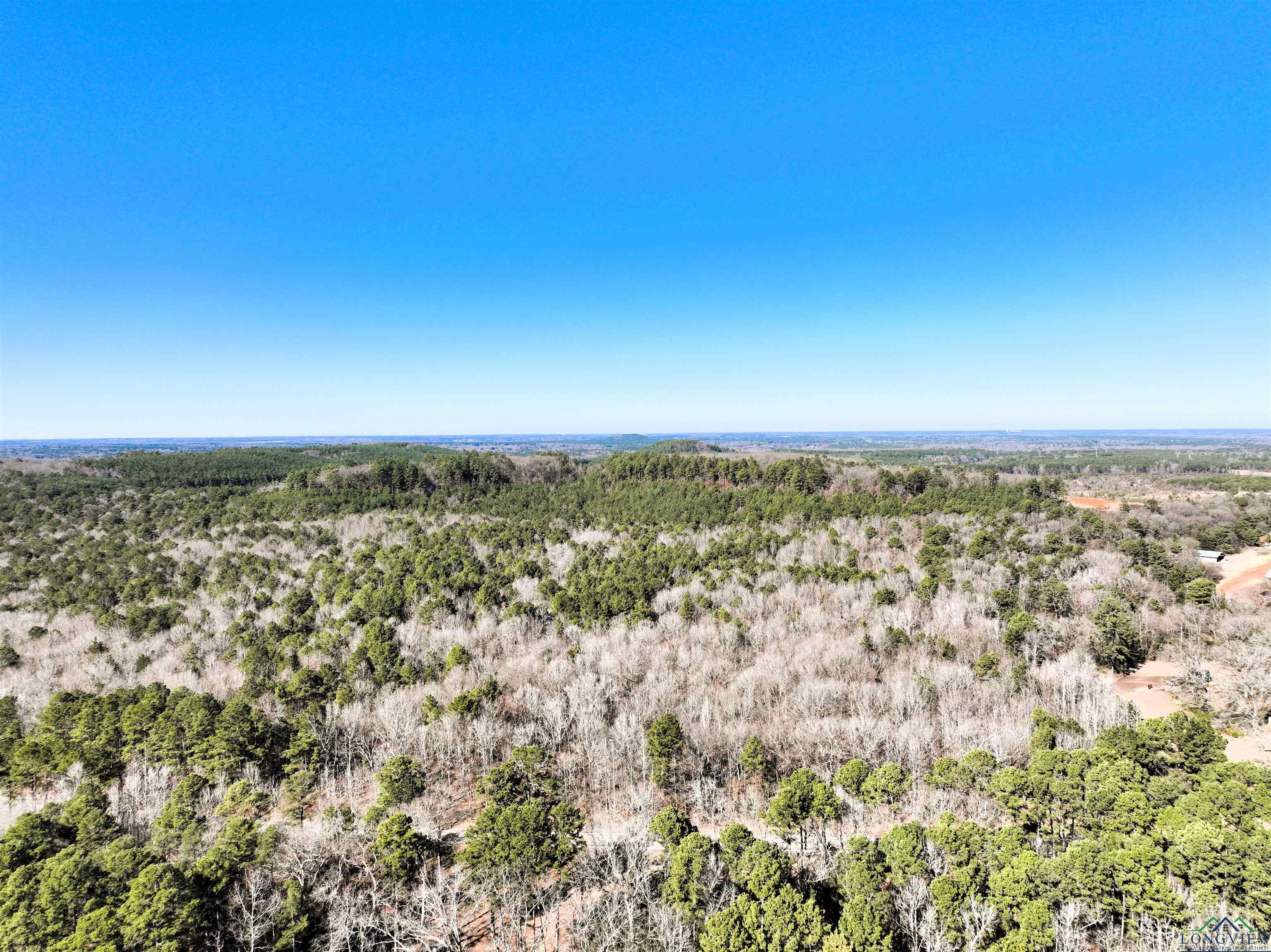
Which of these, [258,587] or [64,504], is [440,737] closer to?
[258,587]

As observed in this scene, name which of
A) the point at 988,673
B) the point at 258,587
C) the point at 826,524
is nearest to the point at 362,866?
the point at 988,673

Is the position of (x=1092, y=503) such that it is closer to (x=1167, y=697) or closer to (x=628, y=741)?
(x=1167, y=697)

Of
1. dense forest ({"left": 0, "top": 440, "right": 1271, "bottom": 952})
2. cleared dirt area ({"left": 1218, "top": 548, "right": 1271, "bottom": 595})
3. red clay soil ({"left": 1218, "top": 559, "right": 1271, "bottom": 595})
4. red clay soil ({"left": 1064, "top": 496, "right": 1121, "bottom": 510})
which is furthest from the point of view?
red clay soil ({"left": 1064, "top": 496, "right": 1121, "bottom": 510})

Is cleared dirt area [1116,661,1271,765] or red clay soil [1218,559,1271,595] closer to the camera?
cleared dirt area [1116,661,1271,765]

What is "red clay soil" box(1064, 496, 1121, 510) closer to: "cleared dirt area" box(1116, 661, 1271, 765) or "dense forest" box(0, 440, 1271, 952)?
"dense forest" box(0, 440, 1271, 952)

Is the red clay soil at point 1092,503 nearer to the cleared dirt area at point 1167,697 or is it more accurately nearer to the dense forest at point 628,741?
the dense forest at point 628,741

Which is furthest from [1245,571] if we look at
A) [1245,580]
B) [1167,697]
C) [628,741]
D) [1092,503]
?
[628,741]

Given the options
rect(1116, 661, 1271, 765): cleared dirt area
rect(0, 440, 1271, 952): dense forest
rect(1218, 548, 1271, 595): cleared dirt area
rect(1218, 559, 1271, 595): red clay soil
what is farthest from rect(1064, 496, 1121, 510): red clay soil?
rect(1116, 661, 1271, 765): cleared dirt area

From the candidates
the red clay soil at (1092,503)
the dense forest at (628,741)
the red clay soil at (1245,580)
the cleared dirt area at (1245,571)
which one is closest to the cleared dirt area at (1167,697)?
the dense forest at (628,741)
